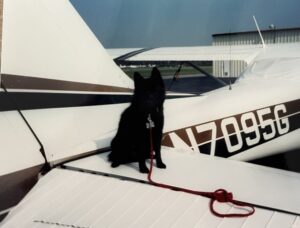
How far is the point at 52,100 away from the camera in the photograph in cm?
219

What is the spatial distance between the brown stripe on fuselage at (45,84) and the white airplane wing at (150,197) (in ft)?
1.35

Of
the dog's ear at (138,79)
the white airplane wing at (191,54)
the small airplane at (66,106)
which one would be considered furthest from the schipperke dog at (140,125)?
the white airplane wing at (191,54)

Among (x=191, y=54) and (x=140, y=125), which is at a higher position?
(x=140, y=125)

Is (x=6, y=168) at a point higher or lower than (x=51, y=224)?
higher

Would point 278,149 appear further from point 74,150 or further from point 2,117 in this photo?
point 2,117

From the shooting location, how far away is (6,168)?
6.23 ft

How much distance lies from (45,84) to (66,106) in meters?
0.17

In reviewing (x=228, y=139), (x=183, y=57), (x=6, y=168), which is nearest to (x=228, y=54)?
(x=183, y=57)

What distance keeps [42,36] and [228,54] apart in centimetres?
727

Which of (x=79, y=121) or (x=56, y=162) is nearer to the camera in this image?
(x=56, y=162)

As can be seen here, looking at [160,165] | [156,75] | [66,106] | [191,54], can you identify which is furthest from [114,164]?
[191,54]

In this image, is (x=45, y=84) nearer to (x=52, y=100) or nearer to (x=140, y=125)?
(x=52, y=100)

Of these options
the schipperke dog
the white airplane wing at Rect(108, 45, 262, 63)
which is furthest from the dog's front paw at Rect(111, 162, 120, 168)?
the white airplane wing at Rect(108, 45, 262, 63)

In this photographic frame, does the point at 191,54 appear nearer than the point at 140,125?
No
